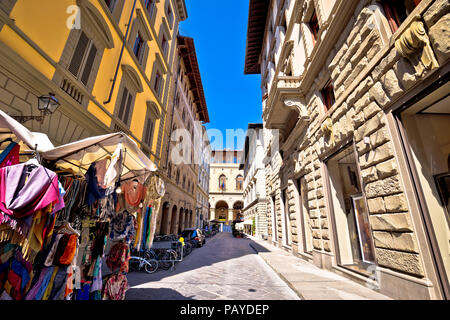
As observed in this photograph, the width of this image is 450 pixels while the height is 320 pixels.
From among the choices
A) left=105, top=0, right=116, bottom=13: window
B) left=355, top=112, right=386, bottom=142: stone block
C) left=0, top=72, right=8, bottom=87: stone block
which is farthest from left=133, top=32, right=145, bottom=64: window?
left=355, top=112, right=386, bottom=142: stone block

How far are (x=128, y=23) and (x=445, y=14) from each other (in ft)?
36.3

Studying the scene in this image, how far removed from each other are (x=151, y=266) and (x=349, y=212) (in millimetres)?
7088

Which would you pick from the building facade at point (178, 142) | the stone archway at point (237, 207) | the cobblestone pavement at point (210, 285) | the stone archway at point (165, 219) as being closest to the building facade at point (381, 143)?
the cobblestone pavement at point (210, 285)

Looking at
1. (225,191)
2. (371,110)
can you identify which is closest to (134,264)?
(371,110)

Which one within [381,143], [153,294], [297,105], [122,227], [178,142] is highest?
[178,142]

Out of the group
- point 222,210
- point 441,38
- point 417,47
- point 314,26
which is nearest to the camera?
point 441,38

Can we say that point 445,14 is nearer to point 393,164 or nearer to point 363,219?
point 393,164

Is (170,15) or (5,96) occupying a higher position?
(170,15)

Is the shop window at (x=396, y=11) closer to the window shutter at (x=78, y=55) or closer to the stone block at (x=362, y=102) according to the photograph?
the stone block at (x=362, y=102)

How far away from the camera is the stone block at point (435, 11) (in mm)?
2904

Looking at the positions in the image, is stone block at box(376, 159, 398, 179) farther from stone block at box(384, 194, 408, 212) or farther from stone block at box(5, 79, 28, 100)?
stone block at box(5, 79, 28, 100)

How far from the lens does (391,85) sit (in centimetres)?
383

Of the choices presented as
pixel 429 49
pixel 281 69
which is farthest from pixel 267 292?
pixel 281 69

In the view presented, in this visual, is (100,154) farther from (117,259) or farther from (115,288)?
(115,288)
